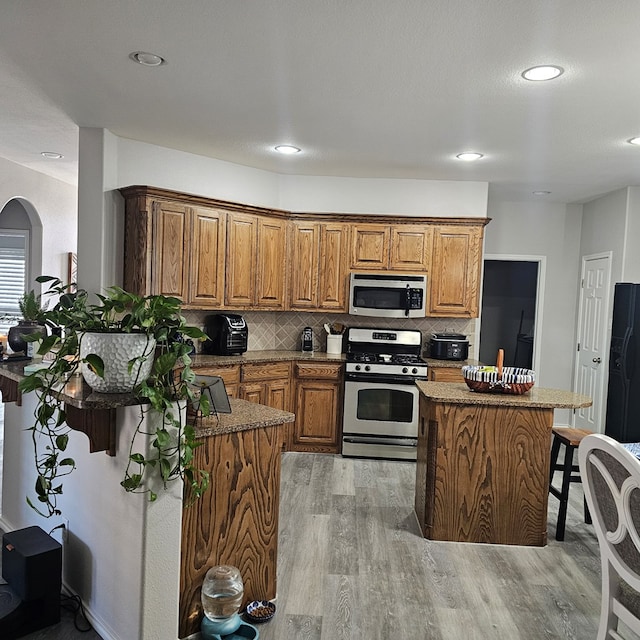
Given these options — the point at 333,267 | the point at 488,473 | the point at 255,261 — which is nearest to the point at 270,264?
the point at 255,261

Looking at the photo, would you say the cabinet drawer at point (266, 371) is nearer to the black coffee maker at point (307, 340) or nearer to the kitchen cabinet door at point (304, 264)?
the black coffee maker at point (307, 340)

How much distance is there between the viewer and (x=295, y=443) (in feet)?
17.8

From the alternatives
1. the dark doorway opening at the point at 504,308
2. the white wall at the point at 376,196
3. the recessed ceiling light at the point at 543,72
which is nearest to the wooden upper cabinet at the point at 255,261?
the white wall at the point at 376,196

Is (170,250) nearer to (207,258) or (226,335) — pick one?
(207,258)

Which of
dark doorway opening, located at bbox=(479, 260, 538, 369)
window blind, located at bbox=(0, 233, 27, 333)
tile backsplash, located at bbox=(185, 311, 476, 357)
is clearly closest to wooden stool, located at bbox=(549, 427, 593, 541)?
tile backsplash, located at bbox=(185, 311, 476, 357)

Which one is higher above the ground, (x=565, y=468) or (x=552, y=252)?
(x=552, y=252)

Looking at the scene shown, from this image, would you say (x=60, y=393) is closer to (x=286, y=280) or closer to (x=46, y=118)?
(x=46, y=118)

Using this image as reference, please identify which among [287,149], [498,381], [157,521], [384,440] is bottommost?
[384,440]

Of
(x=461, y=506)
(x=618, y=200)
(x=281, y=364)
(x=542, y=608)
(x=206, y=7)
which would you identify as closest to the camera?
(x=206, y=7)

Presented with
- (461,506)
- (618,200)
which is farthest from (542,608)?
(618,200)

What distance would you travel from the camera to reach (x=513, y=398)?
137 inches

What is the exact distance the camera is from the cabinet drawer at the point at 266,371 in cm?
501

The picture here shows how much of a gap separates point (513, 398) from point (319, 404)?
7.35 ft

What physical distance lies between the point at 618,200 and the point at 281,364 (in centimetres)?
366
